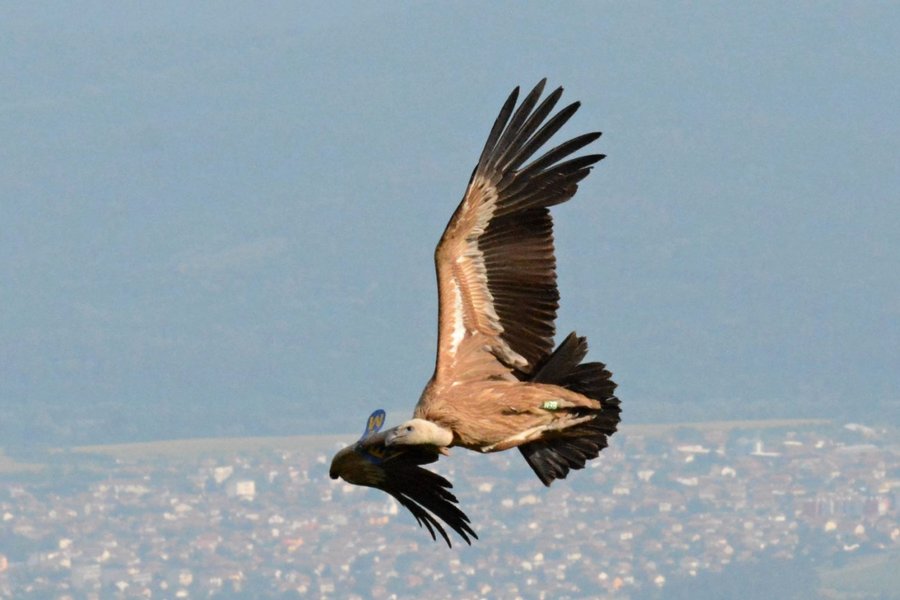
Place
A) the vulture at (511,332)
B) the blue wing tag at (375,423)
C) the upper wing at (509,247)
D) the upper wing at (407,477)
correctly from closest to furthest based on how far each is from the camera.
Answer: the blue wing tag at (375,423), the upper wing at (407,477), the vulture at (511,332), the upper wing at (509,247)

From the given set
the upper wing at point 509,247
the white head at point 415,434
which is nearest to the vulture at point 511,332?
the upper wing at point 509,247

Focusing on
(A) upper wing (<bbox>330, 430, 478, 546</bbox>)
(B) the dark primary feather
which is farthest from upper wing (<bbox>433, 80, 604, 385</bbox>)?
(A) upper wing (<bbox>330, 430, 478, 546</bbox>)

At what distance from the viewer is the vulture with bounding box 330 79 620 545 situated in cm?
1823

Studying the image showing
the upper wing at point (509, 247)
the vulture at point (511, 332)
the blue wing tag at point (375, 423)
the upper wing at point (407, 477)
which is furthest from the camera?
the upper wing at point (509, 247)

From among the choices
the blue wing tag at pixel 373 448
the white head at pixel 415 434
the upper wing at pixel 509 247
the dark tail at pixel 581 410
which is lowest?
the white head at pixel 415 434

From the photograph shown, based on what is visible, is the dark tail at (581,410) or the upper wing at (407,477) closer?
the upper wing at (407,477)

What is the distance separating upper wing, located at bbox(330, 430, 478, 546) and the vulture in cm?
1

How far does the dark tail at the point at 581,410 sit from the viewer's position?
18.8 m

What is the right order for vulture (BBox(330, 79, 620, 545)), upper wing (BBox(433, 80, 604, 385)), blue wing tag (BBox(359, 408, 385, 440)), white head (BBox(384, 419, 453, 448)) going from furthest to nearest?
upper wing (BBox(433, 80, 604, 385)) < vulture (BBox(330, 79, 620, 545)) < blue wing tag (BBox(359, 408, 385, 440)) < white head (BBox(384, 419, 453, 448))

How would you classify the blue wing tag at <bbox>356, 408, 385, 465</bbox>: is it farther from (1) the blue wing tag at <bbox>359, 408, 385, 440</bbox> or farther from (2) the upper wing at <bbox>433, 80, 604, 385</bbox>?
(2) the upper wing at <bbox>433, 80, 604, 385</bbox>

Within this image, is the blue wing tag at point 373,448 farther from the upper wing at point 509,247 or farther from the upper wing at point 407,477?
the upper wing at point 509,247

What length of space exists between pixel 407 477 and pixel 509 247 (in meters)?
2.20

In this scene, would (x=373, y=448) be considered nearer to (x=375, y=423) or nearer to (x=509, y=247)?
(x=375, y=423)

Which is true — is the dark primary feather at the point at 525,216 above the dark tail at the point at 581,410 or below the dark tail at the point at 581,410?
above
